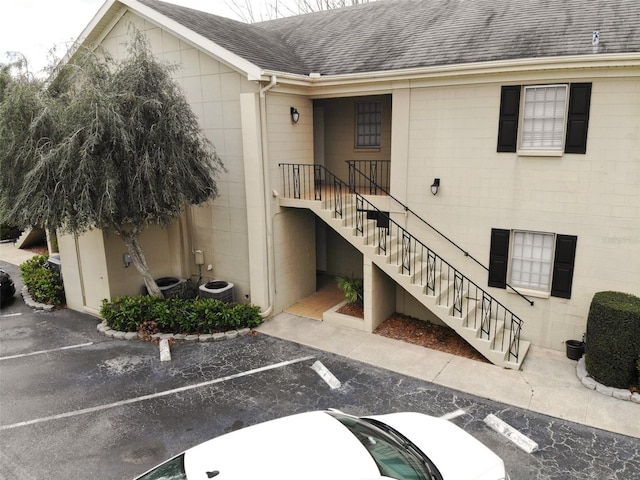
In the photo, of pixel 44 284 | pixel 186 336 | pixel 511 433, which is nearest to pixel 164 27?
pixel 186 336

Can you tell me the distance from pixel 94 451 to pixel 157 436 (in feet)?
3.00

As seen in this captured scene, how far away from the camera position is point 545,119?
9289mm

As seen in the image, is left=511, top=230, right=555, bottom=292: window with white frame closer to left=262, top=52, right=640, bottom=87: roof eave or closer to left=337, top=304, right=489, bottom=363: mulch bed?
left=337, top=304, right=489, bottom=363: mulch bed

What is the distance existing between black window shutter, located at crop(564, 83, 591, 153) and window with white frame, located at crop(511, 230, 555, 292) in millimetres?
1872

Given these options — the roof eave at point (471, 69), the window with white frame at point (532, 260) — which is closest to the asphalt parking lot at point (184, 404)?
the window with white frame at point (532, 260)

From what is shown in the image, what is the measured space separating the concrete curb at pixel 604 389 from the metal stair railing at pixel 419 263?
122 centimetres

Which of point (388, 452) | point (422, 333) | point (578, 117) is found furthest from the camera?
point (422, 333)

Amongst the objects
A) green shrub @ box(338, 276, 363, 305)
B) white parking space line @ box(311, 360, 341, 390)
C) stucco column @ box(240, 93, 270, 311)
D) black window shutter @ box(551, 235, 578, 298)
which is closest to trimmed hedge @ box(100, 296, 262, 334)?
stucco column @ box(240, 93, 270, 311)

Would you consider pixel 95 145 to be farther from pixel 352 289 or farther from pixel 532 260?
pixel 532 260

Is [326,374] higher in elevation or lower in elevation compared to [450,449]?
lower

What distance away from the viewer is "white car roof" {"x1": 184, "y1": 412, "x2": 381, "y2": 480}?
13.2 feet

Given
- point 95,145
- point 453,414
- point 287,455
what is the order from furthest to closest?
point 95,145 < point 453,414 < point 287,455

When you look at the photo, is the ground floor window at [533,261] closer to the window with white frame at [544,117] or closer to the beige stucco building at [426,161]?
the beige stucco building at [426,161]

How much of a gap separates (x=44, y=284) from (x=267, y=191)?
24.5 ft
